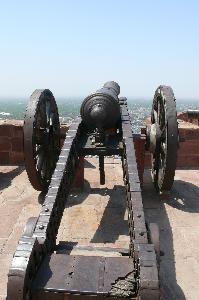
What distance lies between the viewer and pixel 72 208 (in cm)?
496

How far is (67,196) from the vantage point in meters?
3.69

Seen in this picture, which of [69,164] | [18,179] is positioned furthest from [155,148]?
[18,179]

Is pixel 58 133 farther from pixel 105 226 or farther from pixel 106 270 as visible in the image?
pixel 106 270

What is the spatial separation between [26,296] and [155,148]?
331 centimetres

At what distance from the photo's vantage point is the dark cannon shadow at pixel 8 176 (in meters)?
5.86

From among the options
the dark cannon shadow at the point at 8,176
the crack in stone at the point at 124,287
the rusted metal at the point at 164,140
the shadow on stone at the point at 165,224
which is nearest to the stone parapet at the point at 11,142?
the dark cannon shadow at the point at 8,176

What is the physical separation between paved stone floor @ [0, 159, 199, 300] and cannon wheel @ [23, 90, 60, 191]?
17.5 inches

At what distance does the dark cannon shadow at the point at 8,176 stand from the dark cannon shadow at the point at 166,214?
220 cm

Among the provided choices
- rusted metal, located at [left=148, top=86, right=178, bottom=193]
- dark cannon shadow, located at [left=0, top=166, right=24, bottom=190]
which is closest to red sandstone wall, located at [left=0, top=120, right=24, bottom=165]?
dark cannon shadow, located at [left=0, top=166, right=24, bottom=190]

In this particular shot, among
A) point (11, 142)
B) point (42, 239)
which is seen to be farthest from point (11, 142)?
point (42, 239)

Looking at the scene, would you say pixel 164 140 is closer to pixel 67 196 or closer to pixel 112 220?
pixel 112 220

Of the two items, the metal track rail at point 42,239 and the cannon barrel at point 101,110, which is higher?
the cannon barrel at point 101,110

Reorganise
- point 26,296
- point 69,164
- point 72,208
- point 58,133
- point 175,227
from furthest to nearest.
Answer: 1. point 58,133
2. point 72,208
3. point 175,227
4. point 69,164
5. point 26,296

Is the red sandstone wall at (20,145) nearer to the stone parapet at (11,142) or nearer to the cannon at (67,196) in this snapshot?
the stone parapet at (11,142)
